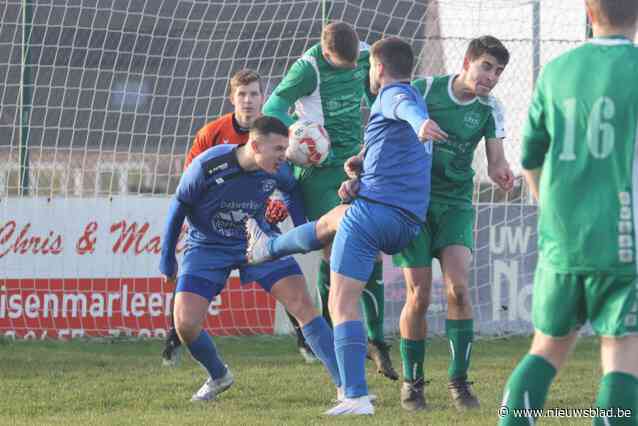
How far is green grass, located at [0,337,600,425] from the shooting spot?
20.4ft

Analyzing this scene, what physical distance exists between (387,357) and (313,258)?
2.72 m

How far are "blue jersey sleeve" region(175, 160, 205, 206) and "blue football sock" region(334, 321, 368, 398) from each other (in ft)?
3.69

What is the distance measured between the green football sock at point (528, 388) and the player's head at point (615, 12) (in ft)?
3.83

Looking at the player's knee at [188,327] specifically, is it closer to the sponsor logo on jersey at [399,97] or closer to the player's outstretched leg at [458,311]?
the player's outstretched leg at [458,311]

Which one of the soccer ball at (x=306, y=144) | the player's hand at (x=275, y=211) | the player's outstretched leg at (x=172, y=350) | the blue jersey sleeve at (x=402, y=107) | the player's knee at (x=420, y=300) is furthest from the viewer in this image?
the player's outstretched leg at (x=172, y=350)

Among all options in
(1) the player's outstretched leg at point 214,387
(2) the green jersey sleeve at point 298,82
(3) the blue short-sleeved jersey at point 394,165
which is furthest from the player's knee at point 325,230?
(2) the green jersey sleeve at point 298,82

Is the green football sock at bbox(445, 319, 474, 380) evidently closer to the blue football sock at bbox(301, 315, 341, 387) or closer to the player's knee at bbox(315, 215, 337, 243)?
the blue football sock at bbox(301, 315, 341, 387)

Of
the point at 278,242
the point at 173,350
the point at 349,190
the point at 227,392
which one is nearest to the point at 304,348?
the point at 173,350

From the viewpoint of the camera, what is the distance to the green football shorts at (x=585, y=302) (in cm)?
421

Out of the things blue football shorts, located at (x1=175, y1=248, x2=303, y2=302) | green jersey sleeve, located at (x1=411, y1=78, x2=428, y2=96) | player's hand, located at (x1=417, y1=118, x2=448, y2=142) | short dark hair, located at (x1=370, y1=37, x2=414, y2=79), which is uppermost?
short dark hair, located at (x1=370, y1=37, x2=414, y2=79)

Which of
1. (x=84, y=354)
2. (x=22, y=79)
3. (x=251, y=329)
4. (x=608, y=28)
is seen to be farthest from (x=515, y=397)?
(x=22, y=79)

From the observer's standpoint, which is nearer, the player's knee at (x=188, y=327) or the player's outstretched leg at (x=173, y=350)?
the player's knee at (x=188, y=327)

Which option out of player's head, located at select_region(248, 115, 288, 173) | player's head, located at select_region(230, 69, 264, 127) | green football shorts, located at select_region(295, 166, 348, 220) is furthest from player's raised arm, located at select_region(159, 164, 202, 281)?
green football shorts, located at select_region(295, 166, 348, 220)

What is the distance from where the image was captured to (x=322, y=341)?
22.1ft
